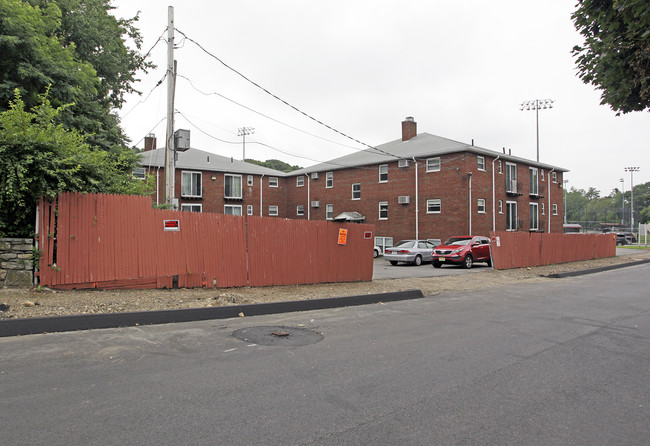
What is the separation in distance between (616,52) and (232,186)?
3116cm

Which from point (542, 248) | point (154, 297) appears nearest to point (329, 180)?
point (542, 248)

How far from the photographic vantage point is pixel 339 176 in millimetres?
36156

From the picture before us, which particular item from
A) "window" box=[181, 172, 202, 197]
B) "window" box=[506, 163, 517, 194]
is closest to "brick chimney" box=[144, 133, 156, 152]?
"window" box=[181, 172, 202, 197]

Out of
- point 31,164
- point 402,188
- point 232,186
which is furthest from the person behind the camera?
point 232,186

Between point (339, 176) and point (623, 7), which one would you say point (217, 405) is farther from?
point (339, 176)

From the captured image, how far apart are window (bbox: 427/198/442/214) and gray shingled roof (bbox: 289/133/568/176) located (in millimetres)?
3054

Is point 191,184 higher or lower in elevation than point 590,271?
higher

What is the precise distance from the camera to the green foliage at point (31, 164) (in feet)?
25.9

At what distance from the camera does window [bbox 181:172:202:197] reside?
33.5 m

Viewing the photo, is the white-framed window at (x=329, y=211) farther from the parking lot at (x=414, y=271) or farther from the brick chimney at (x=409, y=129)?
the parking lot at (x=414, y=271)

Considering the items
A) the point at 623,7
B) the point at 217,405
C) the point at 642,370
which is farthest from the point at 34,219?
the point at 623,7

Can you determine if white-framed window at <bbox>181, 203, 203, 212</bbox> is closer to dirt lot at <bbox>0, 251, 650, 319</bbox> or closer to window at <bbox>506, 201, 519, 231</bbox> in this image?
window at <bbox>506, 201, 519, 231</bbox>

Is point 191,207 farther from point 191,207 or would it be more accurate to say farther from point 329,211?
point 329,211

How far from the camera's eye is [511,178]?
32344 millimetres
